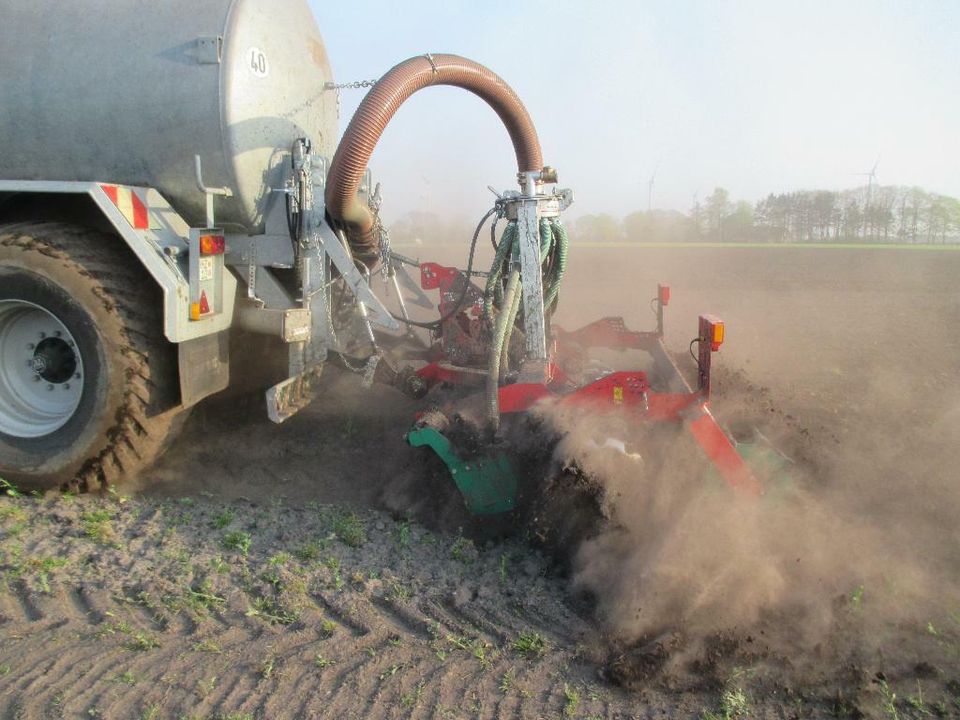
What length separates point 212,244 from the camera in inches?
177

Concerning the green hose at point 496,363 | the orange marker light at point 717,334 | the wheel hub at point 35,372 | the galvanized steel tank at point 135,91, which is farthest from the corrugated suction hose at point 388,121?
the orange marker light at point 717,334

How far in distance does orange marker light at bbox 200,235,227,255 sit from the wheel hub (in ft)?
2.98

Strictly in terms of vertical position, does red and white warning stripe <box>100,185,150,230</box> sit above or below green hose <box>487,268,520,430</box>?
above

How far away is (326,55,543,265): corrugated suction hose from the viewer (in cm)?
450

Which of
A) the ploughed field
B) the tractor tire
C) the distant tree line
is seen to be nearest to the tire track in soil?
the ploughed field

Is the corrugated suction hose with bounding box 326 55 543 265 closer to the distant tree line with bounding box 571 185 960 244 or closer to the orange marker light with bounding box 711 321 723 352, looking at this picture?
the orange marker light with bounding box 711 321 723 352

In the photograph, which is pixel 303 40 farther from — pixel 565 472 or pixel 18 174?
pixel 565 472

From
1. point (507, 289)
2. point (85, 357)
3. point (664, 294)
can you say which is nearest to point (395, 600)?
point (507, 289)

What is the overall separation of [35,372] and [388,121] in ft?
8.53

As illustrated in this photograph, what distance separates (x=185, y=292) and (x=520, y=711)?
2.90 meters

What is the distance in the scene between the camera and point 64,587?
3.24 metres

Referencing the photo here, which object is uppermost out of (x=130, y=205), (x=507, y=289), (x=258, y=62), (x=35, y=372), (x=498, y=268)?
(x=258, y=62)

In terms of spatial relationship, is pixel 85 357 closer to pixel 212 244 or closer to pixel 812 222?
pixel 212 244

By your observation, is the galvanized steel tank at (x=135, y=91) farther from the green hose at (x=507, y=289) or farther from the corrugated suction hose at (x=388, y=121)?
the green hose at (x=507, y=289)
